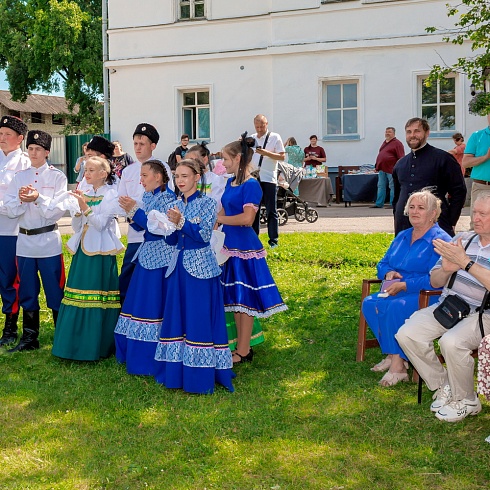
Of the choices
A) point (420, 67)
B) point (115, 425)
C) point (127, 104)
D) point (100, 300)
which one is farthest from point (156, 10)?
point (115, 425)

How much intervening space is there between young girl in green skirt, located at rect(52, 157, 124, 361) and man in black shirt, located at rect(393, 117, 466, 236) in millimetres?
2765

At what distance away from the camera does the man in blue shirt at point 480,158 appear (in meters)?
8.01

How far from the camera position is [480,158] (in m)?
8.05

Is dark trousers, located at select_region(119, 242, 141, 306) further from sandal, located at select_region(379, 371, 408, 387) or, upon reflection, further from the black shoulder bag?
the black shoulder bag

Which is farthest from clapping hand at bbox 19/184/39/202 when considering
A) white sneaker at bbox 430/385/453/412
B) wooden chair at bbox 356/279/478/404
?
white sneaker at bbox 430/385/453/412

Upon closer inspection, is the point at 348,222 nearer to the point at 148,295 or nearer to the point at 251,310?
the point at 251,310

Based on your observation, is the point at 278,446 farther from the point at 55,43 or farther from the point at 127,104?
the point at 55,43

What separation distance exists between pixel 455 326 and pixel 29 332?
375cm

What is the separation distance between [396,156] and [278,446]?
14.1 m

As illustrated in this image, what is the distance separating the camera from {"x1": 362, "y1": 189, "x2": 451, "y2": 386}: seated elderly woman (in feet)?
19.1

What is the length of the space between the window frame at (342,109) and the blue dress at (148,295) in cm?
1475

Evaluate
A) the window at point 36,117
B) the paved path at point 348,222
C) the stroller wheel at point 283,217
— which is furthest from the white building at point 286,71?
the window at point 36,117

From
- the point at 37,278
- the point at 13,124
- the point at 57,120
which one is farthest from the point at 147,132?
the point at 57,120

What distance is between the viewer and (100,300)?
6387 millimetres
